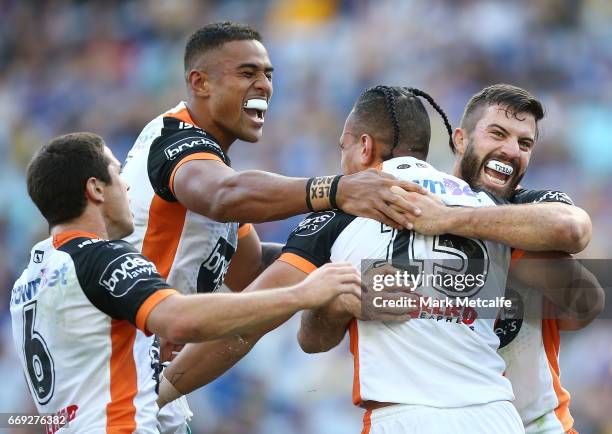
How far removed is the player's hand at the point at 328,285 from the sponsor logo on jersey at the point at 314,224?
0.50m

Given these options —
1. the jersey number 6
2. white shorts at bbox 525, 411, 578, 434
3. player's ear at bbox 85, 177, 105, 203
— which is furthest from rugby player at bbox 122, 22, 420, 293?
white shorts at bbox 525, 411, 578, 434

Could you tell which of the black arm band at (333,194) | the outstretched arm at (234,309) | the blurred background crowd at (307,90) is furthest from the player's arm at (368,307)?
the blurred background crowd at (307,90)

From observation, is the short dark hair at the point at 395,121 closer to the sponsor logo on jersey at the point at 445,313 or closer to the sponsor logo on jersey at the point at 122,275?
the sponsor logo on jersey at the point at 445,313

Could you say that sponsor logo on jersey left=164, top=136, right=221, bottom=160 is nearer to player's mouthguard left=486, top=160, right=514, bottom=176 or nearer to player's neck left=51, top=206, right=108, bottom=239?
player's neck left=51, top=206, right=108, bottom=239

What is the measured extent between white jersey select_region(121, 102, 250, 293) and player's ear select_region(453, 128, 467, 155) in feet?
4.37

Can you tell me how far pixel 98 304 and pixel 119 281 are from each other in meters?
0.17

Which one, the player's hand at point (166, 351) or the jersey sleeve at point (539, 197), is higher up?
the jersey sleeve at point (539, 197)

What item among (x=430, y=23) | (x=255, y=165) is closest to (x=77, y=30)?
(x=255, y=165)

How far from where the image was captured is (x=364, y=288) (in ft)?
15.8

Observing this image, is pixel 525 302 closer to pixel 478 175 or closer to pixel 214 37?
pixel 478 175

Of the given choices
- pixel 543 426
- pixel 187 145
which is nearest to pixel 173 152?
pixel 187 145

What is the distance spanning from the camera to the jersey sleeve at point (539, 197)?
5527 millimetres

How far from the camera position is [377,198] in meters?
5.08

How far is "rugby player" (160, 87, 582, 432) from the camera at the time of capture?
5078mm
